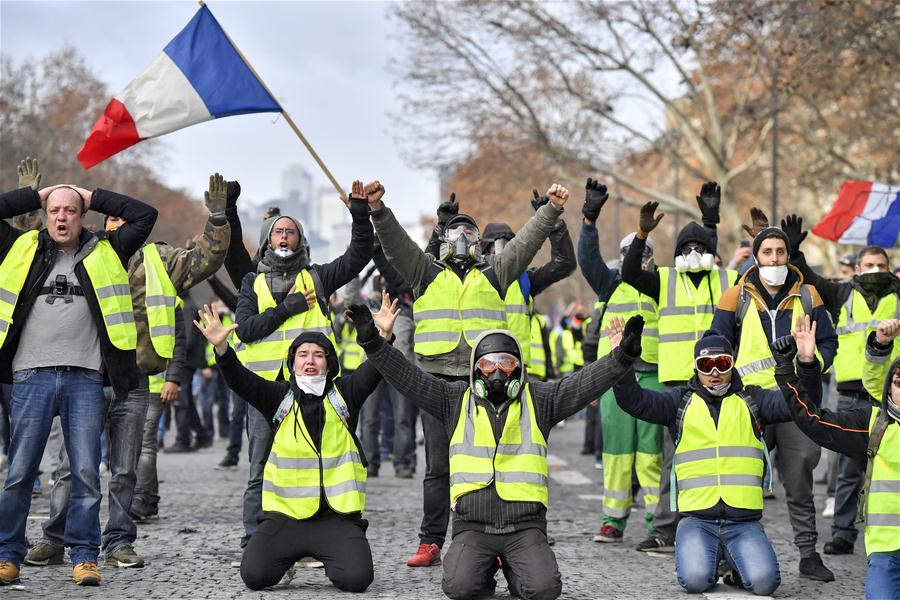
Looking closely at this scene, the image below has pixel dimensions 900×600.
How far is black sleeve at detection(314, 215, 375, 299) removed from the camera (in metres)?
8.66

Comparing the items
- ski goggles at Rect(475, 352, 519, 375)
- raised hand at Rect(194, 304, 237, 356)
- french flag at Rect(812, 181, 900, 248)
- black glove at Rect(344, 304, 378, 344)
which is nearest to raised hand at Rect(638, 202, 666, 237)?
ski goggles at Rect(475, 352, 519, 375)

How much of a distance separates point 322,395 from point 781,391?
105 inches

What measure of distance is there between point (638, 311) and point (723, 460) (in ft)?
8.50

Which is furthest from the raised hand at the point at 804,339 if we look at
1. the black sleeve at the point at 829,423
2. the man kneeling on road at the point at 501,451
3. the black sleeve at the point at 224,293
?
the black sleeve at the point at 224,293

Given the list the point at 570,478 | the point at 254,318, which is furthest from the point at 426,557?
the point at 570,478

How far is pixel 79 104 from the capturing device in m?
51.6

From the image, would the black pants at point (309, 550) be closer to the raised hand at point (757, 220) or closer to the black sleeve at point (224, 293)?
the raised hand at point (757, 220)

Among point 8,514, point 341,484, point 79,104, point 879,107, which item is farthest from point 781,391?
point 79,104

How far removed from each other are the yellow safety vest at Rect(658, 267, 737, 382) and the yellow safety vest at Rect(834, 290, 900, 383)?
1222mm

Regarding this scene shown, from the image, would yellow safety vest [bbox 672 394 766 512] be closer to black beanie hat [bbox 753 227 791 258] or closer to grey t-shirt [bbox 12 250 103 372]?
black beanie hat [bbox 753 227 791 258]

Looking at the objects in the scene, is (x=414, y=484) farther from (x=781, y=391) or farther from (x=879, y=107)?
(x=879, y=107)

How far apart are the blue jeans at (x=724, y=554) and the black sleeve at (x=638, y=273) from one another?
2.10m

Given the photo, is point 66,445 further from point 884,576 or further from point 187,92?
point 884,576

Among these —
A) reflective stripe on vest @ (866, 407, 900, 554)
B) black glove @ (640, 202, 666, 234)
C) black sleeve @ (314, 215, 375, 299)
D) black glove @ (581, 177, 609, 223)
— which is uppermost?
black glove @ (581, 177, 609, 223)
